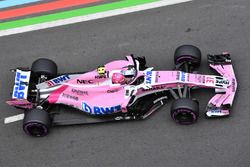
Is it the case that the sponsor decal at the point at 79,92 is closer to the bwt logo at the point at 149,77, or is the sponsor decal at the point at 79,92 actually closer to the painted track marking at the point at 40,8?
the bwt logo at the point at 149,77

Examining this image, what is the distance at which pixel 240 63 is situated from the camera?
30.2ft

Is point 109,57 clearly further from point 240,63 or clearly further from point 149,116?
point 240,63

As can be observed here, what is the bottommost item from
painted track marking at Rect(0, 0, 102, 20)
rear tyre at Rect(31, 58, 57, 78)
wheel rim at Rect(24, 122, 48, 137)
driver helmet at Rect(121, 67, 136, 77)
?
wheel rim at Rect(24, 122, 48, 137)

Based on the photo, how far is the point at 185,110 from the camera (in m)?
7.98

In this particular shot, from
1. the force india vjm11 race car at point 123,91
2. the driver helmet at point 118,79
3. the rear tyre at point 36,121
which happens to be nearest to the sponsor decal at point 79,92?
the force india vjm11 race car at point 123,91

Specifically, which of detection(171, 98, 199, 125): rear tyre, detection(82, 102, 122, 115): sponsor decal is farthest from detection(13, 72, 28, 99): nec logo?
detection(171, 98, 199, 125): rear tyre

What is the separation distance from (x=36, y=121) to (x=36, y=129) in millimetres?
289

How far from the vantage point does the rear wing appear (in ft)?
27.0

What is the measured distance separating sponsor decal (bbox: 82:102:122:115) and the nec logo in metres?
1.07

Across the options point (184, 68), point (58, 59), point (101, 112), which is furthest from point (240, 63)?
point (58, 59)

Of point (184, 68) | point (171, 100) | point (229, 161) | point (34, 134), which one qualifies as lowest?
point (229, 161)

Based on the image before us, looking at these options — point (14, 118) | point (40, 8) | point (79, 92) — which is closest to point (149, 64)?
point (79, 92)

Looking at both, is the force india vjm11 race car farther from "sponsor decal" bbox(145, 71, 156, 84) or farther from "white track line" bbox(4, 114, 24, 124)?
"white track line" bbox(4, 114, 24, 124)

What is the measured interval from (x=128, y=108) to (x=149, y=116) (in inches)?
20.8
